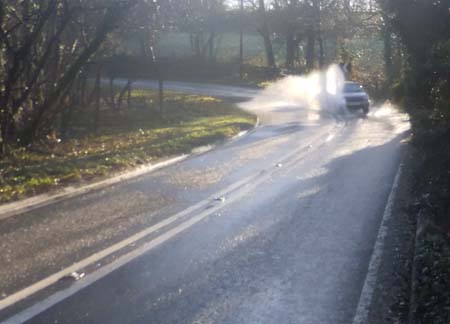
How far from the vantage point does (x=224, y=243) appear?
9.48 m

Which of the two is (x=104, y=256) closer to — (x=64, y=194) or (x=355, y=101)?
(x=64, y=194)

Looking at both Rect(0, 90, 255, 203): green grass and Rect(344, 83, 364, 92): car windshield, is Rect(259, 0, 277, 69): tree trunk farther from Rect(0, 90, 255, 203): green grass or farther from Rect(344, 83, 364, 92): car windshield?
Rect(344, 83, 364, 92): car windshield

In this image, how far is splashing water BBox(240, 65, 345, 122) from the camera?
37.9 metres

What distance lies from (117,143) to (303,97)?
28.0 metres

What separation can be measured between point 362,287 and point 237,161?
11.1m

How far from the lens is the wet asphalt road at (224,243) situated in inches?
271

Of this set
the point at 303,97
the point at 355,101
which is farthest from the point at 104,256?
the point at 303,97

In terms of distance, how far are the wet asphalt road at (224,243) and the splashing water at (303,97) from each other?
60.9 feet

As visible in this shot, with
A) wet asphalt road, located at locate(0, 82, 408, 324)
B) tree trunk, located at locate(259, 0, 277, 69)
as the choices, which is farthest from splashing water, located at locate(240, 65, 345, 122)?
wet asphalt road, located at locate(0, 82, 408, 324)

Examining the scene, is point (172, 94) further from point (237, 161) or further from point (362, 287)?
point (362, 287)

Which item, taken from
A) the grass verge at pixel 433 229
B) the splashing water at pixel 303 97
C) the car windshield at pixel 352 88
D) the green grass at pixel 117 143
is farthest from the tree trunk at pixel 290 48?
the grass verge at pixel 433 229

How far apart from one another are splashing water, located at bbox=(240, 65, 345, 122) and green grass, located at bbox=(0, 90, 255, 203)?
8.02ft

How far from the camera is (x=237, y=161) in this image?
18.5 meters

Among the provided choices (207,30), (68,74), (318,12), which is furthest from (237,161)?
(207,30)
